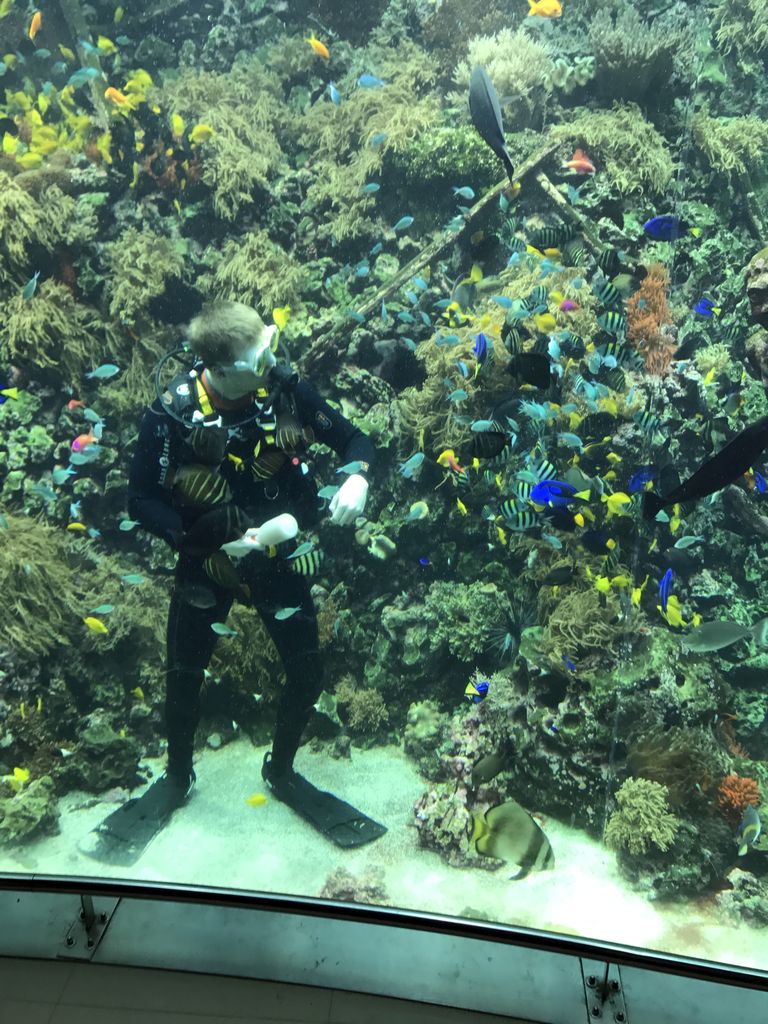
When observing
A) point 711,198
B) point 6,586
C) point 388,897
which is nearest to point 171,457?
point 6,586

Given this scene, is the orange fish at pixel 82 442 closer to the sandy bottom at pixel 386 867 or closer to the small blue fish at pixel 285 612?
the small blue fish at pixel 285 612

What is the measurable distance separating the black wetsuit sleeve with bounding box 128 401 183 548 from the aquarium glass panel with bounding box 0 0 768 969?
0.02 m

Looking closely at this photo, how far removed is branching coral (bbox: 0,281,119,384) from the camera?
4148 millimetres

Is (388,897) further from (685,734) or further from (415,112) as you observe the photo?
(415,112)

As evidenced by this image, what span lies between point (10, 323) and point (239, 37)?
3.16m

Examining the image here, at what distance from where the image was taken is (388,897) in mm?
2611

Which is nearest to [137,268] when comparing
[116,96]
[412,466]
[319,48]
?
[116,96]

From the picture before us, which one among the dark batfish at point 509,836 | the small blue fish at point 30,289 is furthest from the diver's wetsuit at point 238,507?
the small blue fish at point 30,289

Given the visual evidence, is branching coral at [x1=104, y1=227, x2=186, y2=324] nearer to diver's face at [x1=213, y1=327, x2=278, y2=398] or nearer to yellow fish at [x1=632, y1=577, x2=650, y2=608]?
diver's face at [x1=213, y1=327, x2=278, y2=398]

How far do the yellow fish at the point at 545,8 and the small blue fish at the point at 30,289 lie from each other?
4074 mm

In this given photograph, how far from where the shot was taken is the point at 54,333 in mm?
4207

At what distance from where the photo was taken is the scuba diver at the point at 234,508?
8.14ft

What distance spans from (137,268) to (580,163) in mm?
3426

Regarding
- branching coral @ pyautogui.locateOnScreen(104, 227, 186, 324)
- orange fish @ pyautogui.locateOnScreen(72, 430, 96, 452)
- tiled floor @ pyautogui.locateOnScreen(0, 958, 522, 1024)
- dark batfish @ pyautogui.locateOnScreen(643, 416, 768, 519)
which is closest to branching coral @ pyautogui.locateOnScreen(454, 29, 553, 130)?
branching coral @ pyautogui.locateOnScreen(104, 227, 186, 324)
